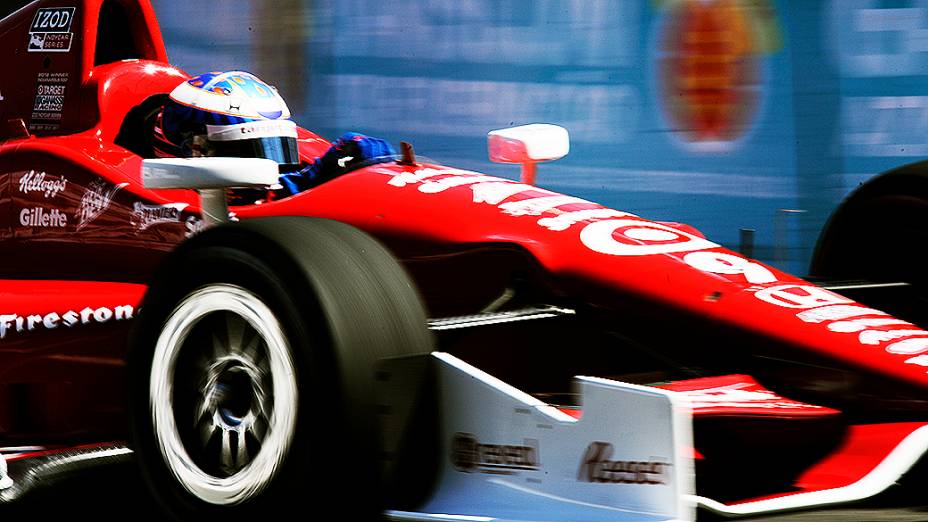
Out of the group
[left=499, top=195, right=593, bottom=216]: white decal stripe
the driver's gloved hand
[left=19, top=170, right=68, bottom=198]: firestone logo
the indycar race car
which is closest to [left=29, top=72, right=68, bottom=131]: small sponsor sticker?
the indycar race car

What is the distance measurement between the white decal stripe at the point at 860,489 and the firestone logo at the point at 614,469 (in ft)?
0.46

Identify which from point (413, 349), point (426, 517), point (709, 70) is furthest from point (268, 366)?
point (709, 70)

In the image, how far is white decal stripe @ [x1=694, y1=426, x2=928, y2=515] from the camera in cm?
278

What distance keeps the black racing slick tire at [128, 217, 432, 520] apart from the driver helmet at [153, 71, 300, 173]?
1.10 metres

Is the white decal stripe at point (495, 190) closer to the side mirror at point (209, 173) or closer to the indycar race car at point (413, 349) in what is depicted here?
the indycar race car at point (413, 349)

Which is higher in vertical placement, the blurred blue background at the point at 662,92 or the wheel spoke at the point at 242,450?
the blurred blue background at the point at 662,92

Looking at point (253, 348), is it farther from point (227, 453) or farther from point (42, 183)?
point (42, 183)

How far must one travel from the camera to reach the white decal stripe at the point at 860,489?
2.78 meters

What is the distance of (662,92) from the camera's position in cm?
643

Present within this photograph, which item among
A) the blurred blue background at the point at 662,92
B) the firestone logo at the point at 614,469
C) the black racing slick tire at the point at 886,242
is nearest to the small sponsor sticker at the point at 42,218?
the firestone logo at the point at 614,469

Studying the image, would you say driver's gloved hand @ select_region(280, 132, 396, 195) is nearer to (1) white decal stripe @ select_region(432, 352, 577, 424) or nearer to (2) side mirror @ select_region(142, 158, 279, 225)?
(2) side mirror @ select_region(142, 158, 279, 225)

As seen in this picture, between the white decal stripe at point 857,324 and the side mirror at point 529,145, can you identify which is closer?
the white decal stripe at point 857,324

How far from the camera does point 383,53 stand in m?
7.34

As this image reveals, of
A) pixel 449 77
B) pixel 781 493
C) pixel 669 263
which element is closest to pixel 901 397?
pixel 781 493
